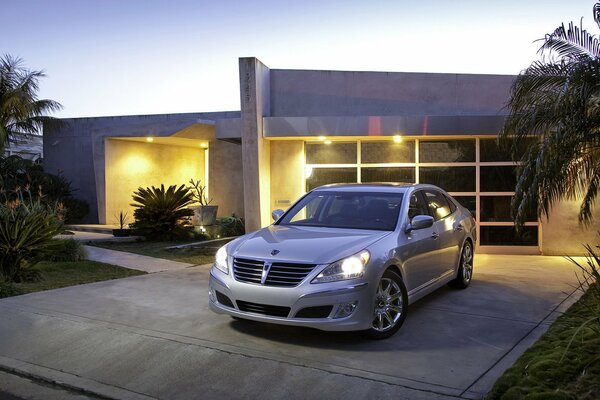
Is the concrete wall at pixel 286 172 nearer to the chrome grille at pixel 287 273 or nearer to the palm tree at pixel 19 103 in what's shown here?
the chrome grille at pixel 287 273

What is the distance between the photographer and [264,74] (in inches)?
533

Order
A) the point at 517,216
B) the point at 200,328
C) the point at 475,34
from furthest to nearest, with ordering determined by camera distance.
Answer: the point at 475,34
the point at 517,216
the point at 200,328

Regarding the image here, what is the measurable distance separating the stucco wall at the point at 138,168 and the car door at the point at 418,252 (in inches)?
585

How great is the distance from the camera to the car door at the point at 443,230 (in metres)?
7.16

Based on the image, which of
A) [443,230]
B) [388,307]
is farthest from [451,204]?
[388,307]

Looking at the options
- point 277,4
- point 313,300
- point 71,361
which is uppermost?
point 277,4

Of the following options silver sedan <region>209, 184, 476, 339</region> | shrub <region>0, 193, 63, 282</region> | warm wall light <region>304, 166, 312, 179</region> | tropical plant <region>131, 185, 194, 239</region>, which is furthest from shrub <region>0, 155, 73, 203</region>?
silver sedan <region>209, 184, 476, 339</region>

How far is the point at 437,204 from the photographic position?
7777mm

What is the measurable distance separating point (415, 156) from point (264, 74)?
4.21 meters

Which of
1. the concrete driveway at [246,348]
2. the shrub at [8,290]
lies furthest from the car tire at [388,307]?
the shrub at [8,290]

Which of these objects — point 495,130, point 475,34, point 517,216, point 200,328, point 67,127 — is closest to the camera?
point 200,328

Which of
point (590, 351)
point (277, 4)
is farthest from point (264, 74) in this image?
point (590, 351)

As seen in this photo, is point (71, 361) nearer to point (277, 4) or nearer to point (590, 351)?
point (590, 351)

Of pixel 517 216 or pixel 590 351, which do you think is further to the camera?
pixel 517 216
